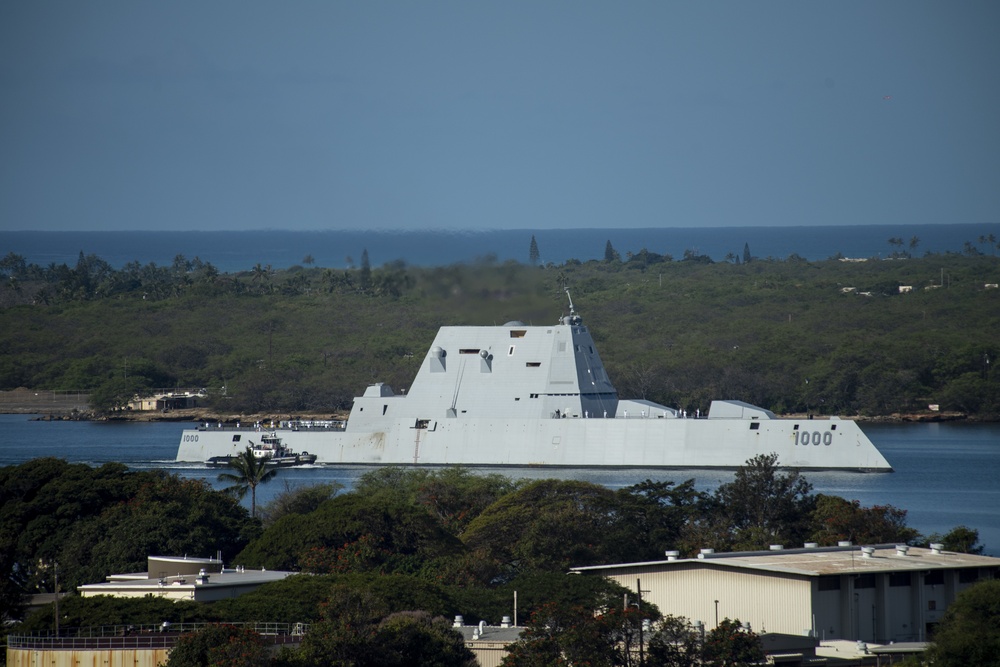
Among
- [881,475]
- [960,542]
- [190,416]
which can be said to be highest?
[190,416]

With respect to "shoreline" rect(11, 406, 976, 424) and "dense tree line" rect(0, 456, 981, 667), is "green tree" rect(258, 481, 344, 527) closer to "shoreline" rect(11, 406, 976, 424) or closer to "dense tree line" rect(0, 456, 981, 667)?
"dense tree line" rect(0, 456, 981, 667)

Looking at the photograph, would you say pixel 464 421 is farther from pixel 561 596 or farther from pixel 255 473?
pixel 561 596

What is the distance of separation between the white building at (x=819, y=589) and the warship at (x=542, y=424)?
21.8 meters

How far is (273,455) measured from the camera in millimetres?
48938

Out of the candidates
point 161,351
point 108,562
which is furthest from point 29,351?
→ point 108,562

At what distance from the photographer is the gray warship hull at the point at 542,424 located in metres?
43.8

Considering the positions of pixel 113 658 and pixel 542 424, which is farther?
pixel 542 424

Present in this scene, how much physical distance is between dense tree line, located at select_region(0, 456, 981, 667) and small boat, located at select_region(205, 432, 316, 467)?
14327 millimetres

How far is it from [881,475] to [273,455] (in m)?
17.7

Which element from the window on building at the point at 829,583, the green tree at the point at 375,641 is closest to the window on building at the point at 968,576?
the window on building at the point at 829,583

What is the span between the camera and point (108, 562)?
27031 mm

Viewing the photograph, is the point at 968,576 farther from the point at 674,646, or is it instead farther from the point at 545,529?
the point at 545,529

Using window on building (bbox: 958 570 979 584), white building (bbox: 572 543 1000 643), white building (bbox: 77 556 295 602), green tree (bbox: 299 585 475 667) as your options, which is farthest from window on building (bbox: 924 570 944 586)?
white building (bbox: 77 556 295 602)

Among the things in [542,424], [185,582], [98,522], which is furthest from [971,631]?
[542,424]
